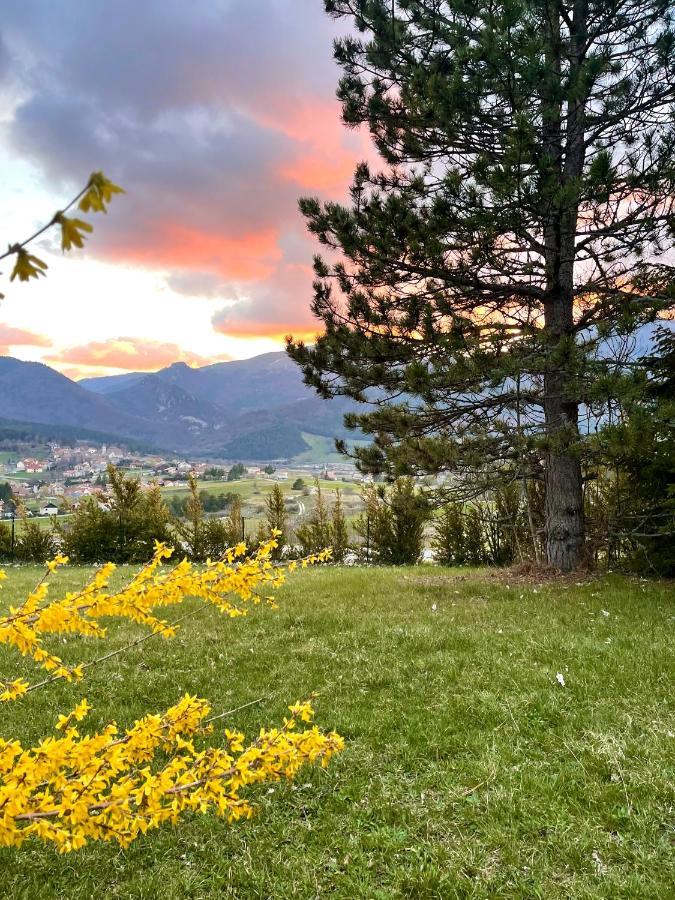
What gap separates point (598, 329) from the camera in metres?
7.67

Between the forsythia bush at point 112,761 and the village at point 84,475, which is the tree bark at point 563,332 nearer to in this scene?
the village at point 84,475

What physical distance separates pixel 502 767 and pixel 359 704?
56.0 inches

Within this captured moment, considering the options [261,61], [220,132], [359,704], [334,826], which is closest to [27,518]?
[220,132]

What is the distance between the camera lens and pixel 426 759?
3.66 m

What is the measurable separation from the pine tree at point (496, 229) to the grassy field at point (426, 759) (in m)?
3.31

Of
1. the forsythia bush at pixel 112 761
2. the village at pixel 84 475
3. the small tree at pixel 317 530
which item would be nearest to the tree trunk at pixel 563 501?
the village at pixel 84 475

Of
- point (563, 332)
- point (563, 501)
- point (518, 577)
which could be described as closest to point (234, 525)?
point (518, 577)

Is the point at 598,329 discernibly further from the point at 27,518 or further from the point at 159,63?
the point at 27,518

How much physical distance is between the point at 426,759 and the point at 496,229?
701 cm

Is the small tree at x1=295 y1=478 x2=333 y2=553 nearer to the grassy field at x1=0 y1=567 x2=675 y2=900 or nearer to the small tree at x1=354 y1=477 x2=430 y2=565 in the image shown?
the small tree at x1=354 y1=477 x2=430 y2=565

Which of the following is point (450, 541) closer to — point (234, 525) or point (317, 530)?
point (317, 530)

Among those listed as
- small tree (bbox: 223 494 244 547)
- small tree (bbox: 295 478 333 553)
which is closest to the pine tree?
small tree (bbox: 295 478 333 553)

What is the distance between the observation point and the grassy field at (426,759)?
264 cm

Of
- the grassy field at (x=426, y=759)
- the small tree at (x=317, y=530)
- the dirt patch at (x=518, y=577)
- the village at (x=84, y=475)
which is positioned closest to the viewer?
the grassy field at (x=426, y=759)
